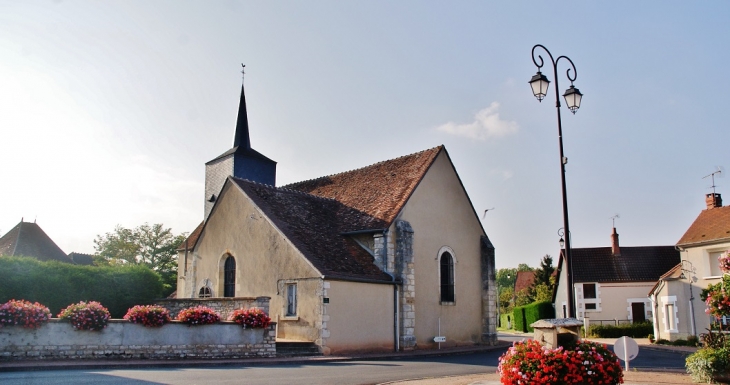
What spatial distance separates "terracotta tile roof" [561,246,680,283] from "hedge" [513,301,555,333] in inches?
195

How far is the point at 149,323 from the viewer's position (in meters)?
15.8

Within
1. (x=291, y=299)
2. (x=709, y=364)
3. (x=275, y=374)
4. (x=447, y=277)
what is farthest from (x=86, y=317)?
(x=709, y=364)

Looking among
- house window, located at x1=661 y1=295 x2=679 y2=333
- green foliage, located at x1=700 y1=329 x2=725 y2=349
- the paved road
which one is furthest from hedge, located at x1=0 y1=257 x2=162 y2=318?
house window, located at x1=661 y1=295 x2=679 y2=333

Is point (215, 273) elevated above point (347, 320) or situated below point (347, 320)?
above

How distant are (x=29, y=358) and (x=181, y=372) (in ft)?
15.1

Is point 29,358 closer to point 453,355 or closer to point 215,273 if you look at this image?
point 215,273

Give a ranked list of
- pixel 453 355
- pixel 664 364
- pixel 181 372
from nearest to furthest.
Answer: pixel 181 372, pixel 664 364, pixel 453 355

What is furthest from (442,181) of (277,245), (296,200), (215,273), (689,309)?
(689,309)

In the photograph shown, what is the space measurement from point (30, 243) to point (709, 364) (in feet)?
119

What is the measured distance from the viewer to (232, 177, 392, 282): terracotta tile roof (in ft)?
64.8

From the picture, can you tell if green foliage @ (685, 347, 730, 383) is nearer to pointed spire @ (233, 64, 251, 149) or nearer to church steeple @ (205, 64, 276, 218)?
church steeple @ (205, 64, 276, 218)

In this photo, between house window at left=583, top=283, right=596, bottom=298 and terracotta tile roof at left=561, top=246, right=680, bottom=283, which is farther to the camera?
house window at left=583, top=283, right=596, bottom=298

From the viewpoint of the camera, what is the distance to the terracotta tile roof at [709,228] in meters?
25.3

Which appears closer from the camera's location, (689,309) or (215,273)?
(215,273)
